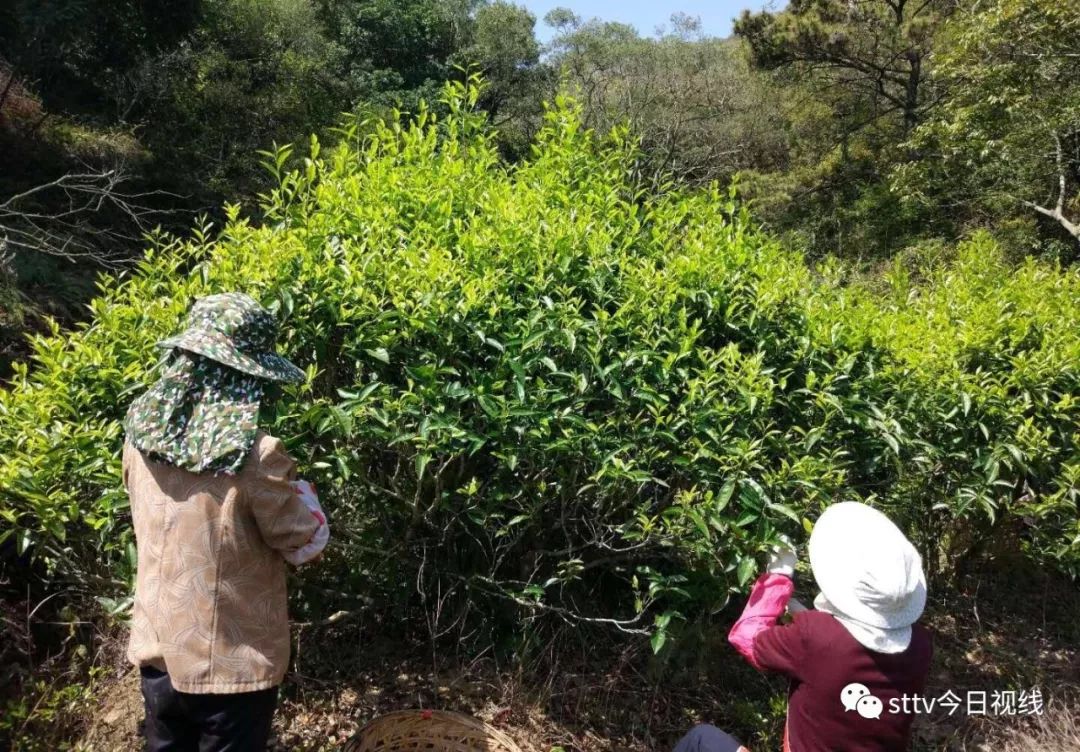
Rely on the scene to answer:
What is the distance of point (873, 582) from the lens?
1.66 m

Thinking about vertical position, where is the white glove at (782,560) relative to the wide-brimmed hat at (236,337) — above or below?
below

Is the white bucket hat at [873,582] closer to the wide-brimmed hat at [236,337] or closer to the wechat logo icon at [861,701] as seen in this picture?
the wechat logo icon at [861,701]

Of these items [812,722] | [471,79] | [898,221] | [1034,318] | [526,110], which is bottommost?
[812,722]

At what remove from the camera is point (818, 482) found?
217cm

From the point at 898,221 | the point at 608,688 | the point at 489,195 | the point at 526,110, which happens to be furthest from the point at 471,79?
the point at 526,110

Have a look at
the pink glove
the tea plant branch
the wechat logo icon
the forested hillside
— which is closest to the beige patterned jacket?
the pink glove

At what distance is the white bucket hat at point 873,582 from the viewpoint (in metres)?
1.67

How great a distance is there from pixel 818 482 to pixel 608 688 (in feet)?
3.55

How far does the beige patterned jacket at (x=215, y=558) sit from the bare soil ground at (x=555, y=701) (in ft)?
2.97

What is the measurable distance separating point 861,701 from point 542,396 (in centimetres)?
106

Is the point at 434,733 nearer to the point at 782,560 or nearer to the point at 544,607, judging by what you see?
the point at 544,607

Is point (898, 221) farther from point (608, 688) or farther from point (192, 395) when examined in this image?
point (192, 395)

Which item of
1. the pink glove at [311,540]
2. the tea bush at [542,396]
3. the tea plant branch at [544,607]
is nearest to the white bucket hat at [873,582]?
the tea bush at [542,396]

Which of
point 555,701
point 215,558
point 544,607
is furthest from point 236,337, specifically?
point 555,701
